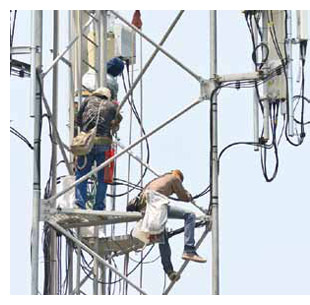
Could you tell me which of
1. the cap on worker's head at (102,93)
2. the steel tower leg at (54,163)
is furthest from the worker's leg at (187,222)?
the cap on worker's head at (102,93)

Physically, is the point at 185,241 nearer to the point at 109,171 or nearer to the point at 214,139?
the point at 214,139

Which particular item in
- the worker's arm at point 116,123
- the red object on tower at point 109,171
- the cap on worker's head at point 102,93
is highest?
the cap on worker's head at point 102,93

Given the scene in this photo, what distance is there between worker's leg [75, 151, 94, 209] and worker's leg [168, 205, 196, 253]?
3.65ft

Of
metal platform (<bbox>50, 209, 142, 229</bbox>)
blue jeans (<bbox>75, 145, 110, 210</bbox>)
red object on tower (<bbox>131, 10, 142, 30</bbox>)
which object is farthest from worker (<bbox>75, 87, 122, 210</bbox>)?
red object on tower (<bbox>131, 10, 142, 30</bbox>)

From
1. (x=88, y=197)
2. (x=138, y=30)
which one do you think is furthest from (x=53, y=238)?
(x=138, y=30)

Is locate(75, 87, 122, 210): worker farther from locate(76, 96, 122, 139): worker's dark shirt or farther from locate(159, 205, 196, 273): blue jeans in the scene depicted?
locate(159, 205, 196, 273): blue jeans

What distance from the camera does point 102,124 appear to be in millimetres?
23688

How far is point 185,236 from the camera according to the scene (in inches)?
917

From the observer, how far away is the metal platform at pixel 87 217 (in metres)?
23.2

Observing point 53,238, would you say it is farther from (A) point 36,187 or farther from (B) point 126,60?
(B) point 126,60

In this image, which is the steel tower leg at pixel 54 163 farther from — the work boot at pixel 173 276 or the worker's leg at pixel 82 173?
the work boot at pixel 173 276

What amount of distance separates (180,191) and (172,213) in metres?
0.52

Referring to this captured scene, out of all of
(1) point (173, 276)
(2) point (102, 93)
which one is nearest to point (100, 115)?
(2) point (102, 93)

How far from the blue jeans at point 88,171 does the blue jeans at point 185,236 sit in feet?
3.05
